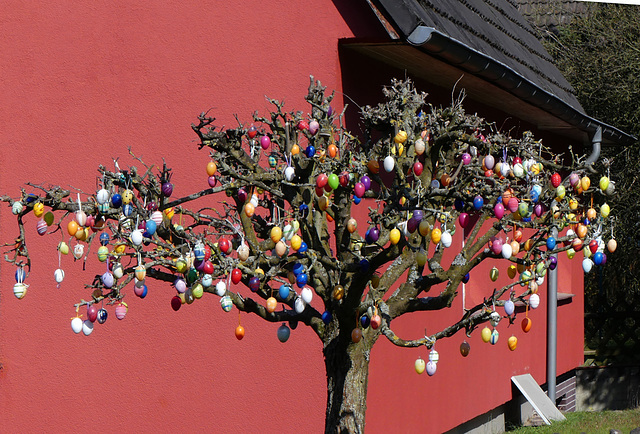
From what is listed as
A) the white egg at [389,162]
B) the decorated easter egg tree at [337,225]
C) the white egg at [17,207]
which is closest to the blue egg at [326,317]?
the decorated easter egg tree at [337,225]

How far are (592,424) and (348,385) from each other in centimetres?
719

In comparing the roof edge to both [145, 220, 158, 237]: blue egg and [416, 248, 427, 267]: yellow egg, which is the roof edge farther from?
[145, 220, 158, 237]: blue egg

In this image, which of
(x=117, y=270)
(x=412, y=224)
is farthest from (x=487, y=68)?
(x=117, y=270)

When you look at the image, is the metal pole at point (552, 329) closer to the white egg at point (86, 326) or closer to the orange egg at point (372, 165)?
the orange egg at point (372, 165)

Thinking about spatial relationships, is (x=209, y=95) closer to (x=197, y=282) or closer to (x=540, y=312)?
(x=197, y=282)

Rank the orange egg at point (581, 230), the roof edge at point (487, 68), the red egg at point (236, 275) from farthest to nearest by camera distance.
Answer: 1. the roof edge at point (487, 68)
2. the orange egg at point (581, 230)
3. the red egg at point (236, 275)

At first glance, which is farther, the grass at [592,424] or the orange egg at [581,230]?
the grass at [592,424]

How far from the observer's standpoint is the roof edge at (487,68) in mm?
5395

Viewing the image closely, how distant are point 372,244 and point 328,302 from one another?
1.35 ft

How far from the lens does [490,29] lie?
8.17 m

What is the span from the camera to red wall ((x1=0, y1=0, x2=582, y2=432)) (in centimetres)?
473

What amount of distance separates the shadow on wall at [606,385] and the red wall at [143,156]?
321 inches

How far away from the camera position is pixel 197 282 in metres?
3.51

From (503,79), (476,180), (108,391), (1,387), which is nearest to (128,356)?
(108,391)
